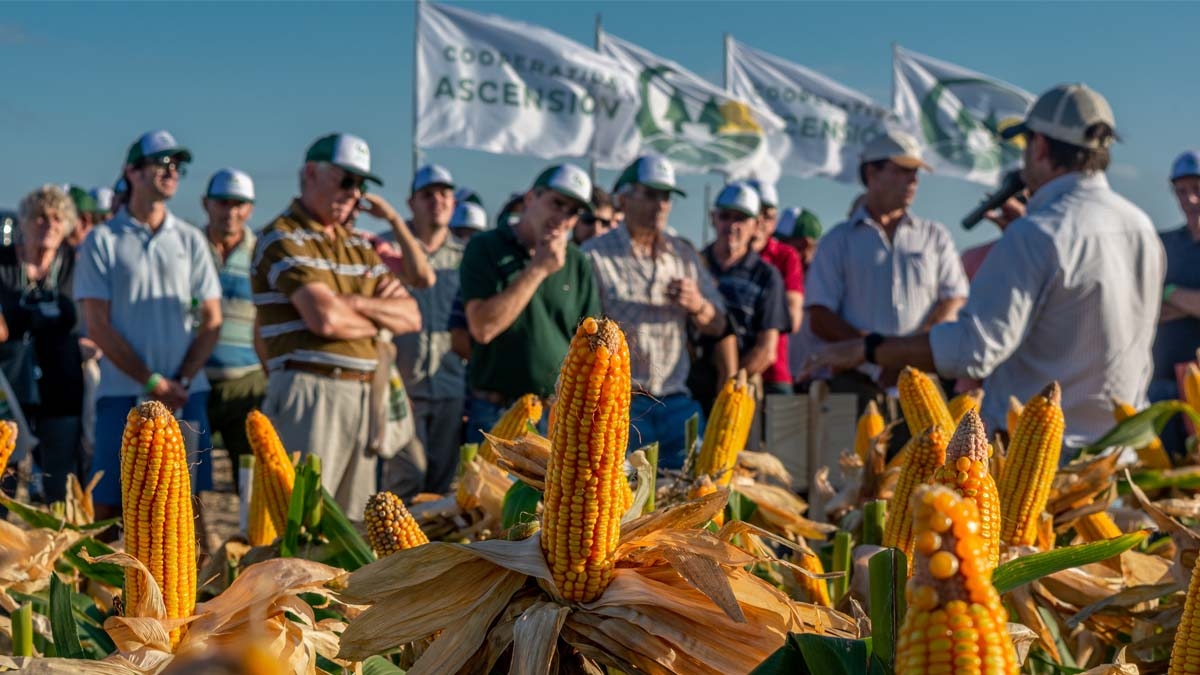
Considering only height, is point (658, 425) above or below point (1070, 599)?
below

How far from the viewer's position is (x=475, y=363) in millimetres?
5258

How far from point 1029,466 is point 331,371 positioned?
3267 mm

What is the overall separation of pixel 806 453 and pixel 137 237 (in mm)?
3086

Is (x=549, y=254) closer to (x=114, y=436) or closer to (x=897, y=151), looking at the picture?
(x=897, y=151)

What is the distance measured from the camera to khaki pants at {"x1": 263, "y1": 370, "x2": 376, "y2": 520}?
4.86m

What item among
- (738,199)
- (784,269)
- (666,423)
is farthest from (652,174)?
(784,269)

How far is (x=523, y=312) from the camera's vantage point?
513cm

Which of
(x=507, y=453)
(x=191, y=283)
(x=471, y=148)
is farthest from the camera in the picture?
(x=471, y=148)

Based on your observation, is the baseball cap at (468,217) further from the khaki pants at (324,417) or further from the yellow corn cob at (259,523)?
the yellow corn cob at (259,523)

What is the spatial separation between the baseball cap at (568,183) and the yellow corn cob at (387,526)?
10.4 feet

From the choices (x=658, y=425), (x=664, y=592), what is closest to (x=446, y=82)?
(x=658, y=425)

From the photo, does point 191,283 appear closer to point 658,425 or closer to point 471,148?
point 658,425

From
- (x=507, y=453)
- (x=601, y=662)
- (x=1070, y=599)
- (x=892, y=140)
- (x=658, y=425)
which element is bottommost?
(x=658, y=425)

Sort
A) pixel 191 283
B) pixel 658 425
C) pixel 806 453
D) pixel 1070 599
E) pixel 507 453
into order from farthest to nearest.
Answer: pixel 191 283
pixel 658 425
pixel 806 453
pixel 1070 599
pixel 507 453
